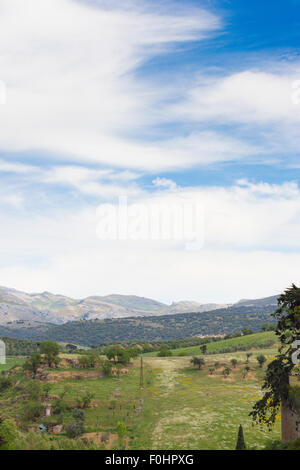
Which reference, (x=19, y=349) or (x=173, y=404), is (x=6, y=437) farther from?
(x=19, y=349)

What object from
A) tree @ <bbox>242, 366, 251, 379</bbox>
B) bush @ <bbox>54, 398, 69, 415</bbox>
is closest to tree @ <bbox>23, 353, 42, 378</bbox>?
bush @ <bbox>54, 398, 69, 415</bbox>

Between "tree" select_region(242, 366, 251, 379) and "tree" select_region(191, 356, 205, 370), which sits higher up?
"tree" select_region(242, 366, 251, 379)

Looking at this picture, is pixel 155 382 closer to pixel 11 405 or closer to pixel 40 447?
pixel 11 405

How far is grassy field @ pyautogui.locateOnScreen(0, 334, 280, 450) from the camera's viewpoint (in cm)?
4259

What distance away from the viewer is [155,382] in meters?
81.5

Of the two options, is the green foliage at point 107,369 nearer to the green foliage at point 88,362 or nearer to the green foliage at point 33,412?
the green foliage at point 88,362

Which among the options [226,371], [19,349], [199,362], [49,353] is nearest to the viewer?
[226,371]

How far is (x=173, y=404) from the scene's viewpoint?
200 feet

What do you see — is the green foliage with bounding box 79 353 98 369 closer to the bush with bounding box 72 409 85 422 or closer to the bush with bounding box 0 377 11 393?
the bush with bounding box 0 377 11 393

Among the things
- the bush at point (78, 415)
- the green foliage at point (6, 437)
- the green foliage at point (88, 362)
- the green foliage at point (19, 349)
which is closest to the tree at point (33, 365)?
the green foliage at point (88, 362)

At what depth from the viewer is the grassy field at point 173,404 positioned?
42.6 meters

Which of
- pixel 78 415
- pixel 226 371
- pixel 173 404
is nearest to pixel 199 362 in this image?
pixel 226 371
